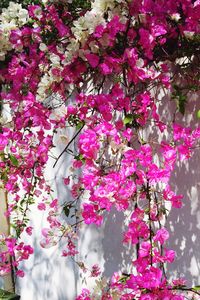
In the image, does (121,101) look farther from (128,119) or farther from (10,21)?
(10,21)

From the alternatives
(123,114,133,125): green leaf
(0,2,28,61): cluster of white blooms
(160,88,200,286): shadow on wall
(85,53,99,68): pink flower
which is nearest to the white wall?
(160,88,200,286): shadow on wall

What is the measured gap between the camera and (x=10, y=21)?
7.92 feet

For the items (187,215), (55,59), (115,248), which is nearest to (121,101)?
(55,59)

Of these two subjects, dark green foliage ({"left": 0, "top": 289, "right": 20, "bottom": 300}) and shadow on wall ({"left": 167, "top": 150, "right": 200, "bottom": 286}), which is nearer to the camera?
shadow on wall ({"left": 167, "top": 150, "right": 200, "bottom": 286})

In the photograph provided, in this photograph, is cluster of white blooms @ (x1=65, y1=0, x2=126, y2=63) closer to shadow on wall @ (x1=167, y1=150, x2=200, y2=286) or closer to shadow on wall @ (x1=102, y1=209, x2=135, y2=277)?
shadow on wall @ (x1=167, y1=150, x2=200, y2=286)

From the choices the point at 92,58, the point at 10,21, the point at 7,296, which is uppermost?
the point at 10,21

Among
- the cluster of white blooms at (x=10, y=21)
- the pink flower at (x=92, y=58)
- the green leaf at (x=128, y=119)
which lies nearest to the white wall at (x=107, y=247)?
the green leaf at (x=128, y=119)

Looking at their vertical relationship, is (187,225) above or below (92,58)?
below

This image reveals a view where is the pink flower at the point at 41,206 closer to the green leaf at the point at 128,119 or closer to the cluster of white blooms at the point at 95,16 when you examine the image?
the green leaf at the point at 128,119

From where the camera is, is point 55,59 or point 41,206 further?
point 41,206

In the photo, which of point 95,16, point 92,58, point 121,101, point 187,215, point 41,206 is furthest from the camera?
point 41,206

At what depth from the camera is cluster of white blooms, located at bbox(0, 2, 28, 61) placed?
2.37 meters

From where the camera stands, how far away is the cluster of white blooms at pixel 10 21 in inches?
93.3

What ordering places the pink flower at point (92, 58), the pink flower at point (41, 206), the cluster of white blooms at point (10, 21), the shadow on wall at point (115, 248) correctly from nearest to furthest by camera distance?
the pink flower at point (92, 58), the cluster of white blooms at point (10, 21), the shadow on wall at point (115, 248), the pink flower at point (41, 206)
